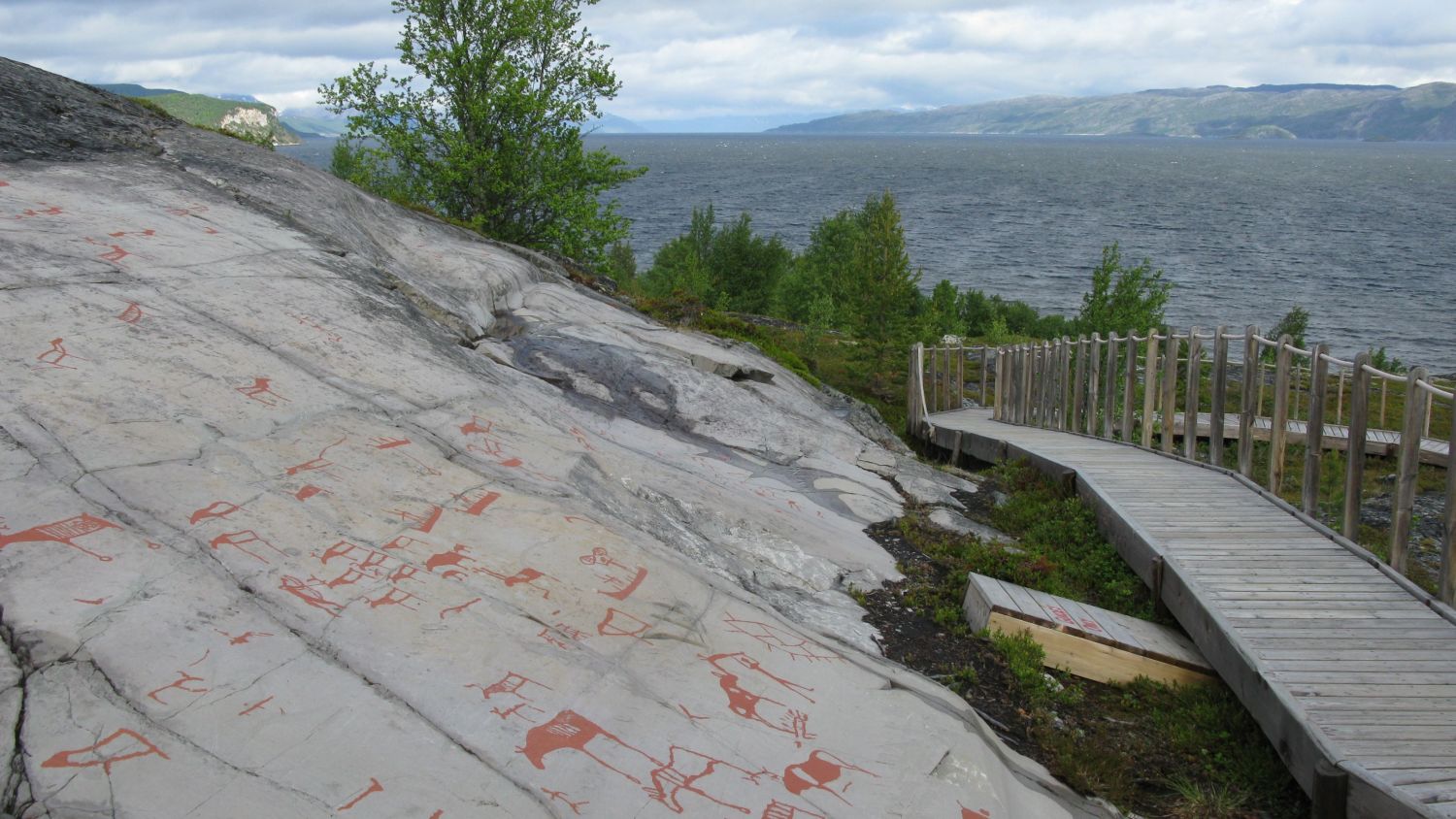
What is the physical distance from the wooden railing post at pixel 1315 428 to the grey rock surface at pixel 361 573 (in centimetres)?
430

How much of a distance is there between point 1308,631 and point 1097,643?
Result: 60.5 inches

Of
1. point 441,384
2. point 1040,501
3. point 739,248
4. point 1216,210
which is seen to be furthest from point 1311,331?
point 1216,210

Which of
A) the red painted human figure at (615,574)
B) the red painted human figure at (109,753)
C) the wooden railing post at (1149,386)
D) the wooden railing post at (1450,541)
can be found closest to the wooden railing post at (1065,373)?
the wooden railing post at (1149,386)

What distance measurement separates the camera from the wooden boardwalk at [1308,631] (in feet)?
18.7

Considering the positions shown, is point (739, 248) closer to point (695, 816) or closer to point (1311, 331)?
point (1311, 331)

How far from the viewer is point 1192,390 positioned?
41.0 feet

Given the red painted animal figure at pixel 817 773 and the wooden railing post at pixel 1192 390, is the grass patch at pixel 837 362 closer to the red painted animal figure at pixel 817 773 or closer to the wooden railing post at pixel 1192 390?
the wooden railing post at pixel 1192 390

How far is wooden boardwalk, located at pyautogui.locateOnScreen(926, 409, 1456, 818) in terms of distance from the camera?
5.70 metres

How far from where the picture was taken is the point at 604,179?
25.6 metres

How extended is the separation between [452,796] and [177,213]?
8217 mm

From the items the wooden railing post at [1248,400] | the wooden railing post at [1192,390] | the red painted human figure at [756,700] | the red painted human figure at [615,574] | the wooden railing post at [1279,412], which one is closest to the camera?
the red painted human figure at [756,700]

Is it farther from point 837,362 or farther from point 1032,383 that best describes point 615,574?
point 837,362

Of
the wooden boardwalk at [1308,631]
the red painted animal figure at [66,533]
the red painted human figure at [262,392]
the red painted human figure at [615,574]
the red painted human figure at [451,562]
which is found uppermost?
the red painted human figure at [262,392]

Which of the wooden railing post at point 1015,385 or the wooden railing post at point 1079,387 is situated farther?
the wooden railing post at point 1015,385
